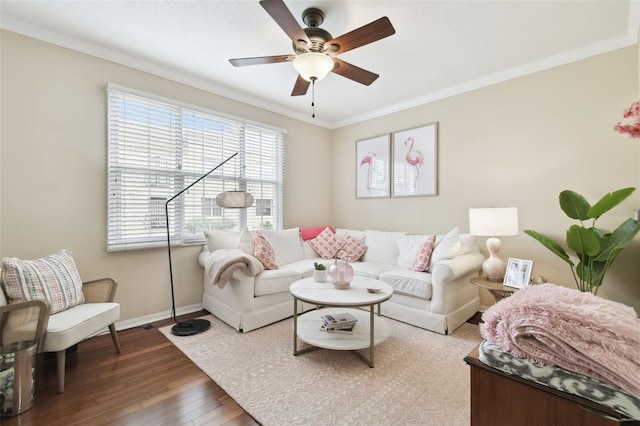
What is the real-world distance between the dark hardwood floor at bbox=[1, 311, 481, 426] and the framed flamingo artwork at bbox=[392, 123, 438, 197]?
315cm

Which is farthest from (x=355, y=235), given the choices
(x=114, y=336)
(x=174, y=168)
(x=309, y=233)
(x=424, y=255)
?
(x=114, y=336)

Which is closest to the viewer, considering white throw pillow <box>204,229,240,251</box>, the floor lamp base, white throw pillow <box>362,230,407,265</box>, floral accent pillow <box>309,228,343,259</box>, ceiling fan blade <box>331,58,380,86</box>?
ceiling fan blade <box>331,58,380,86</box>

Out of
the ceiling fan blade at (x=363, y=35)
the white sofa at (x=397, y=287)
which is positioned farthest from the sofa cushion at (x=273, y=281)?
the ceiling fan blade at (x=363, y=35)

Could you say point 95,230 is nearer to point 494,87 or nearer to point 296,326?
point 296,326

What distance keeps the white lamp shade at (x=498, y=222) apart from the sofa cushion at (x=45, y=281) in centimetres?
348

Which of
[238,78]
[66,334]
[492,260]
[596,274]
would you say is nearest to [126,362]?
[66,334]

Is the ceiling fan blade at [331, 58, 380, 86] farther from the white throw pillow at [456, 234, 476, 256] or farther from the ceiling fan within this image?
the white throw pillow at [456, 234, 476, 256]

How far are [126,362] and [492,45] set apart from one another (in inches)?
161

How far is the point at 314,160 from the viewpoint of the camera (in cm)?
463

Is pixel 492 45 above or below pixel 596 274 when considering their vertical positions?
above

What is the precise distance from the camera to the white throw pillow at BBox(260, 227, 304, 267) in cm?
349

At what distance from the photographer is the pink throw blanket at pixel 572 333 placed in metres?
0.70

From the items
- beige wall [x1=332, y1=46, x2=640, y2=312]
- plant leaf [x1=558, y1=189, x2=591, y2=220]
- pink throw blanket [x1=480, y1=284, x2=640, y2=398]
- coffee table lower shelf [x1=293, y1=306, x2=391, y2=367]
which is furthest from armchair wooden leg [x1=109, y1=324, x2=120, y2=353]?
plant leaf [x1=558, y1=189, x2=591, y2=220]

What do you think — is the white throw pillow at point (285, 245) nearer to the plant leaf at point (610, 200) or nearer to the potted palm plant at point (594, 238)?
the potted palm plant at point (594, 238)
